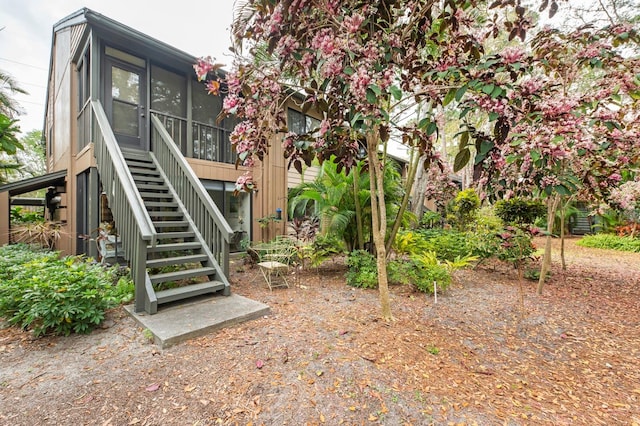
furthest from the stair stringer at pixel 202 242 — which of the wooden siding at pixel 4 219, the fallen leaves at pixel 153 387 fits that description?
the wooden siding at pixel 4 219

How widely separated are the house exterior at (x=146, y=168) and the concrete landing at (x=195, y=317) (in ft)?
0.50

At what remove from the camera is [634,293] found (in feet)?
16.3

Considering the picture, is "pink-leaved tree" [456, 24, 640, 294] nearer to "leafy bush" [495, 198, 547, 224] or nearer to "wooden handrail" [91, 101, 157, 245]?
"wooden handrail" [91, 101, 157, 245]

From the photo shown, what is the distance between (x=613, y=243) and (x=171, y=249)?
1435 cm

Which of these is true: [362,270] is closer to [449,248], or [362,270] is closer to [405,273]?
[405,273]

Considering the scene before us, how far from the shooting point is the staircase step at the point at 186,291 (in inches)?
144

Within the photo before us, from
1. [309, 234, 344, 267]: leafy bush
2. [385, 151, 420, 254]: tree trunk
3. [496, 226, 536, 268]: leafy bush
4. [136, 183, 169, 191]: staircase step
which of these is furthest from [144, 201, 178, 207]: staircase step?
[496, 226, 536, 268]: leafy bush

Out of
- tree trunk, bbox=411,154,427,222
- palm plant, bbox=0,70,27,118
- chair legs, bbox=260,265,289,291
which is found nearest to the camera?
chair legs, bbox=260,265,289,291

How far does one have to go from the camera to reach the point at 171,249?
4285 mm

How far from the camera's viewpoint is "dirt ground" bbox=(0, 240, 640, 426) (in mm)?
1986

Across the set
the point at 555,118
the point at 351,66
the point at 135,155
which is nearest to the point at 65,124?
the point at 135,155

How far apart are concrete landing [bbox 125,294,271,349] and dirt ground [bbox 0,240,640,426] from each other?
11 cm

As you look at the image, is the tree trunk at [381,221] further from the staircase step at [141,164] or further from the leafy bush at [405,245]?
the staircase step at [141,164]

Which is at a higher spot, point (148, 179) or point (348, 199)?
point (148, 179)
